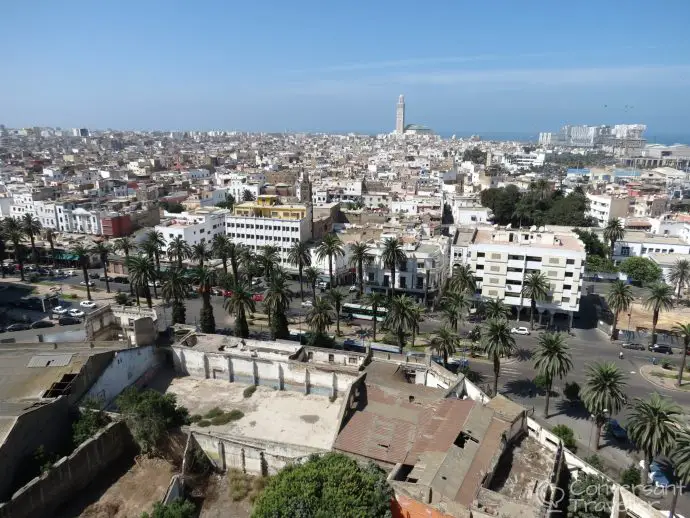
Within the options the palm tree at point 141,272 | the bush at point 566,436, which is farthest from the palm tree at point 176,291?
the bush at point 566,436

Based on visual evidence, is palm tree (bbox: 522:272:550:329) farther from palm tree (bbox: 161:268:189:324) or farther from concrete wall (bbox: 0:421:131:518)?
concrete wall (bbox: 0:421:131:518)

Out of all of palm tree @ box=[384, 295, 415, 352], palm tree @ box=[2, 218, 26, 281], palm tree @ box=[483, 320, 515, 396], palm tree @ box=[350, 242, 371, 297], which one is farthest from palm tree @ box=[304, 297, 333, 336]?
palm tree @ box=[2, 218, 26, 281]

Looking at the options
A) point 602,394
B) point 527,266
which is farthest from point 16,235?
point 602,394

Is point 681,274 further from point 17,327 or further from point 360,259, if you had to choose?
point 17,327

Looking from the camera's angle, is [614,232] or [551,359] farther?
[614,232]

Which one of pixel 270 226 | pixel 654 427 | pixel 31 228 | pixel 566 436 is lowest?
pixel 566 436

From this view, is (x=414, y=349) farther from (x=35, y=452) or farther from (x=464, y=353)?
(x=35, y=452)

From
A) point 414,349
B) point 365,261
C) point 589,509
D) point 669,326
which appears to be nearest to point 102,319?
point 414,349
